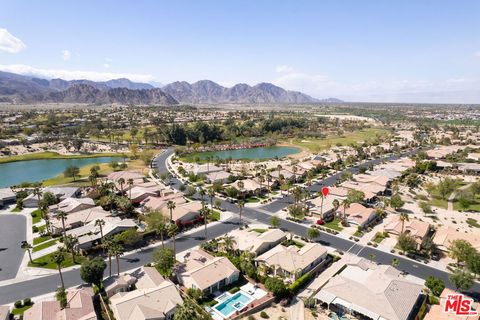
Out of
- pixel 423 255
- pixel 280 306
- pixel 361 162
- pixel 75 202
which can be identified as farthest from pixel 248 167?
pixel 280 306

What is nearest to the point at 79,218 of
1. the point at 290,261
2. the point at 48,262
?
the point at 48,262

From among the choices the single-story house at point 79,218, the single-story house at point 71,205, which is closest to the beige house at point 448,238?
the single-story house at point 79,218

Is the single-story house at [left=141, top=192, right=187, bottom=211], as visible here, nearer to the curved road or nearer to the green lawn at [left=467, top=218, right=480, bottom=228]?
the curved road

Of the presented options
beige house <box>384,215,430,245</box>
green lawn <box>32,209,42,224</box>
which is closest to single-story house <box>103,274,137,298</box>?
green lawn <box>32,209,42,224</box>

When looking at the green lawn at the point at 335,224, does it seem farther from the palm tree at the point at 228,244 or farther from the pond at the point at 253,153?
the pond at the point at 253,153

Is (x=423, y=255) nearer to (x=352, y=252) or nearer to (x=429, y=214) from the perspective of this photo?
(x=352, y=252)

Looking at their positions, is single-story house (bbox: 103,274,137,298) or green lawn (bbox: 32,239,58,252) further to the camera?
green lawn (bbox: 32,239,58,252)

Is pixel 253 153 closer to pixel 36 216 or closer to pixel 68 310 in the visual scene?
pixel 36 216
